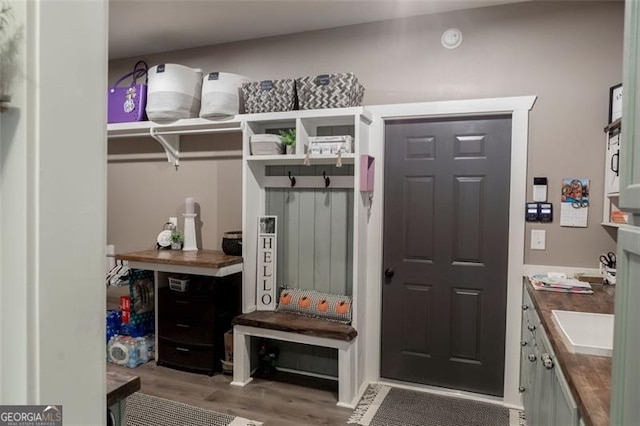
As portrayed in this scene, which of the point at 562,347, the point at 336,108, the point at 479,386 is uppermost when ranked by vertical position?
the point at 336,108

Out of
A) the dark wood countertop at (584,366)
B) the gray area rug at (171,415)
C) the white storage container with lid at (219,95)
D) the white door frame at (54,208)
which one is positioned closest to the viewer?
the white door frame at (54,208)

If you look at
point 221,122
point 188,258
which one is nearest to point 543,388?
point 188,258

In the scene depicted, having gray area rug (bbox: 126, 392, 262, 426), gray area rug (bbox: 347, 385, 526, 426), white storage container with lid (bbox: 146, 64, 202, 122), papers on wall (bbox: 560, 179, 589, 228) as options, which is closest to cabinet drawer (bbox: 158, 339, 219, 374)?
gray area rug (bbox: 126, 392, 262, 426)

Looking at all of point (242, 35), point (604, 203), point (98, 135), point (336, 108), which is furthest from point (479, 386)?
point (242, 35)

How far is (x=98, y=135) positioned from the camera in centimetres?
88

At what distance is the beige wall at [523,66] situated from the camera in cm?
269

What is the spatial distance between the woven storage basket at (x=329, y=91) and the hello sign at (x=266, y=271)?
97 centimetres

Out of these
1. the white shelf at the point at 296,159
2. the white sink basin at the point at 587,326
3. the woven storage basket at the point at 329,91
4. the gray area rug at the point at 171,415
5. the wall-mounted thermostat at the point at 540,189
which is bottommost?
the gray area rug at the point at 171,415

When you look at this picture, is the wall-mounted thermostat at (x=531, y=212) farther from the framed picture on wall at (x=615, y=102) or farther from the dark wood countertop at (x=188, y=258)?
the dark wood countertop at (x=188, y=258)

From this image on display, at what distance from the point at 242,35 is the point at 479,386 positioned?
3.18 m

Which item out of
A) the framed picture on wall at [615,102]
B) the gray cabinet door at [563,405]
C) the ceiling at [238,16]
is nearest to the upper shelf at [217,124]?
the ceiling at [238,16]

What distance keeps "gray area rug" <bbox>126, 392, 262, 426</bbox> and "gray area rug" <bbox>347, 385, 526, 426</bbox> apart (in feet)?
2.41

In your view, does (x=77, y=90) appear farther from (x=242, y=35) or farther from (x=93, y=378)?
Answer: (x=242, y=35)

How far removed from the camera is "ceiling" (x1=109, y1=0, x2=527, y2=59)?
2.88m
